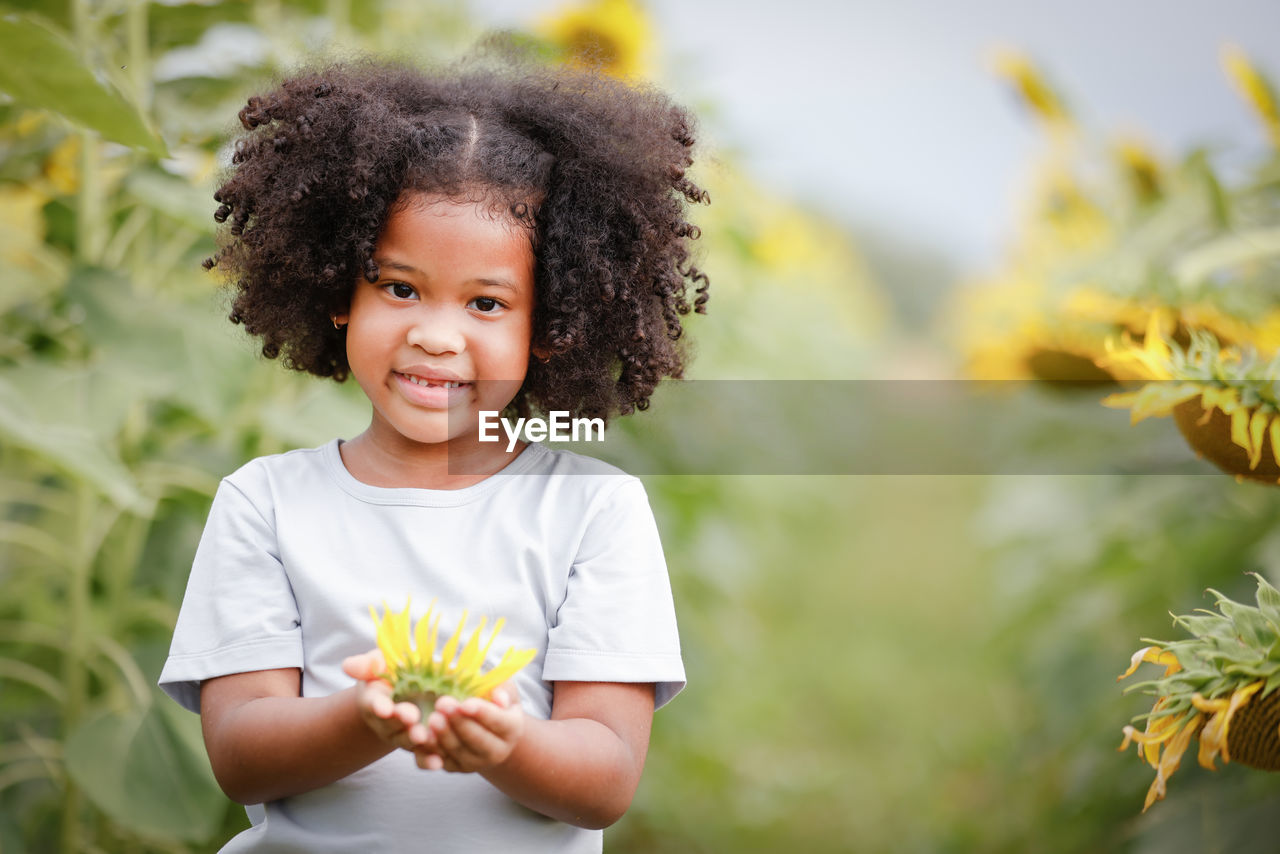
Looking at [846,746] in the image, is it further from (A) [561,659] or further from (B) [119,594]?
(A) [561,659]

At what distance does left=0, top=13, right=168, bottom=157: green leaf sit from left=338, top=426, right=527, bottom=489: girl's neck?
37cm

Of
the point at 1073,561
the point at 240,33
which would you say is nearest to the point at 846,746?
the point at 1073,561

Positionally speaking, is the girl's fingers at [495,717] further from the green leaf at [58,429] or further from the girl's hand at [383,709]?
the green leaf at [58,429]

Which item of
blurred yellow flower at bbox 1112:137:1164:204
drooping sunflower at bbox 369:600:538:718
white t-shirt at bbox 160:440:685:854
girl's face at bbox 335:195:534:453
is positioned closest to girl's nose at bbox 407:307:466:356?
girl's face at bbox 335:195:534:453

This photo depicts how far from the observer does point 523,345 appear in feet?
2.81

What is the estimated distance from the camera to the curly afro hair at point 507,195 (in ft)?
2.76

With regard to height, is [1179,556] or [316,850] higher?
[1179,556]

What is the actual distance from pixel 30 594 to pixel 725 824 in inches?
60.6

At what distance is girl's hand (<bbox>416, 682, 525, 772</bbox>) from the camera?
0.62 m

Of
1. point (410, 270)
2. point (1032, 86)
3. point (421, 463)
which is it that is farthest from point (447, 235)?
point (1032, 86)

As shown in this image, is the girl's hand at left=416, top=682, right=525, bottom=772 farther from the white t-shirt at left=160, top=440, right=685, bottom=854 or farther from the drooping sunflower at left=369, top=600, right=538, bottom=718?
the white t-shirt at left=160, top=440, right=685, bottom=854

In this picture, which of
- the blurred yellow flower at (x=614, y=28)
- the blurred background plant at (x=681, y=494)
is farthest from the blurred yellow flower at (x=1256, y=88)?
the blurred yellow flower at (x=614, y=28)

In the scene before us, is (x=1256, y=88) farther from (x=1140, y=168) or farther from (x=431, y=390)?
(x=431, y=390)

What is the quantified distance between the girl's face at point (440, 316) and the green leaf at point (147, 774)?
785 millimetres
